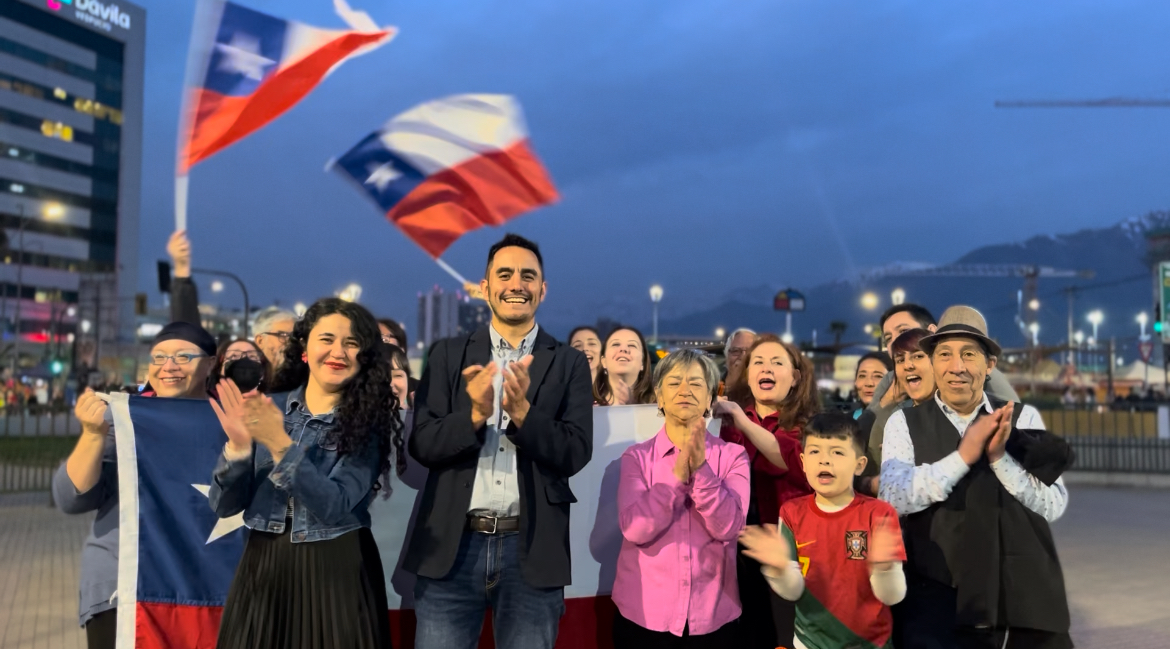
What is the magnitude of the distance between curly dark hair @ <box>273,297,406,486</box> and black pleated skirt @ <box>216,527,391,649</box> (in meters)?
0.34

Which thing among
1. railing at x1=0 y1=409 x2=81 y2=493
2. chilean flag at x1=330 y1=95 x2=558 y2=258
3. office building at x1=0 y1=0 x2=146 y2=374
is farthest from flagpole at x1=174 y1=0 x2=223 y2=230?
office building at x1=0 y1=0 x2=146 y2=374

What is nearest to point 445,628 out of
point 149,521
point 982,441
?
point 149,521

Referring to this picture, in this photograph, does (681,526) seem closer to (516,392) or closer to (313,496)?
(516,392)

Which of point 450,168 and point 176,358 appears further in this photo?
point 450,168

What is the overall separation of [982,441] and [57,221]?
8563cm

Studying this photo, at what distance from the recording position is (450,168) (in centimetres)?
643

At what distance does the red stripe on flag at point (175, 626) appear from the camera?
389 cm

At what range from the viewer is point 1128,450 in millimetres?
18438

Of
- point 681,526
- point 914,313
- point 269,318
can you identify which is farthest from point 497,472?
point 914,313

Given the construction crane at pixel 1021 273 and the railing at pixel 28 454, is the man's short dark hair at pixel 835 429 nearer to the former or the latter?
the railing at pixel 28 454

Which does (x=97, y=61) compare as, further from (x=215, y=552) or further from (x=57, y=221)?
(x=215, y=552)

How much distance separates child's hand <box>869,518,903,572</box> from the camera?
3234 mm

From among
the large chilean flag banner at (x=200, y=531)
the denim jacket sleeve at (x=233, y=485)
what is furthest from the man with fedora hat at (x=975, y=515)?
the denim jacket sleeve at (x=233, y=485)

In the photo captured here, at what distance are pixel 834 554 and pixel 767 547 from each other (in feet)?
1.02
